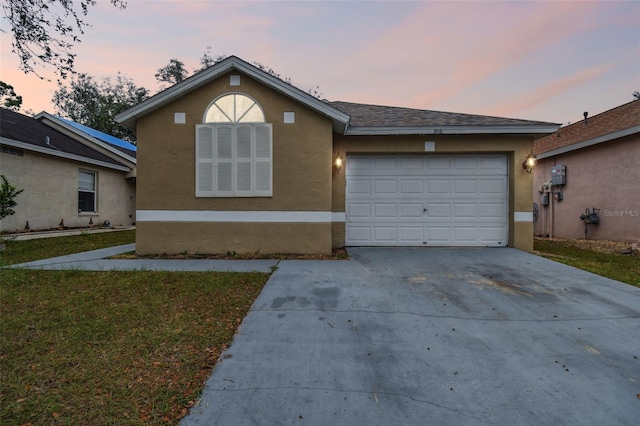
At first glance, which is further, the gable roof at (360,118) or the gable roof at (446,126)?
the gable roof at (446,126)

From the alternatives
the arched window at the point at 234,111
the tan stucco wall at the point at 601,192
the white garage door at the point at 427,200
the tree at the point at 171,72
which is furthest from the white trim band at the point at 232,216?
the tree at the point at 171,72

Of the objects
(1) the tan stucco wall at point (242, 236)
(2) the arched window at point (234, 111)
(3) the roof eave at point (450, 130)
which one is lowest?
(1) the tan stucco wall at point (242, 236)

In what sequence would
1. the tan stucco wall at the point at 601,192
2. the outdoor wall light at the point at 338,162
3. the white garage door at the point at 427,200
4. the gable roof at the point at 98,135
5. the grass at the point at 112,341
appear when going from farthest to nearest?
the gable roof at the point at 98,135 → the tan stucco wall at the point at 601,192 → the white garage door at the point at 427,200 → the outdoor wall light at the point at 338,162 → the grass at the point at 112,341

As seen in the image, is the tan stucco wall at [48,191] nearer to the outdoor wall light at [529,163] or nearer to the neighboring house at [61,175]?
the neighboring house at [61,175]

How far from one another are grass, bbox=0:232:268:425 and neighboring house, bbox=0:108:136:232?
705 cm

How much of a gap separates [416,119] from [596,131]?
7.52 metres

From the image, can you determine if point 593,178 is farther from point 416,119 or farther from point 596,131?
point 416,119

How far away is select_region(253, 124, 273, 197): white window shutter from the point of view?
695 cm

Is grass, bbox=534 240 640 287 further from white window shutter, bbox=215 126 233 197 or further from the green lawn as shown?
white window shutter, bbox=215 126 233 197

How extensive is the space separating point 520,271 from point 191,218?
7.23 meters

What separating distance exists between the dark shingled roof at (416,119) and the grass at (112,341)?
5.37 m

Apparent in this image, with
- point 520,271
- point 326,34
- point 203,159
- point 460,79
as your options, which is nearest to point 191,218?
point 203,159

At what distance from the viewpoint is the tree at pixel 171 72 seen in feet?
88.3

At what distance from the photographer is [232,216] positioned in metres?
7.01
